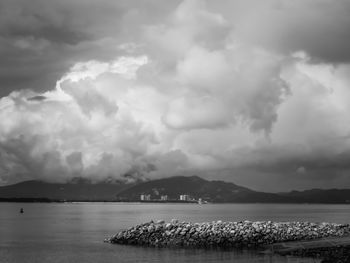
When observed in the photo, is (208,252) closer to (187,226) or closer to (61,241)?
(187,226)

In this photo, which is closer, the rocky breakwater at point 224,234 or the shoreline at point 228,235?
the shoreline at point 228,235

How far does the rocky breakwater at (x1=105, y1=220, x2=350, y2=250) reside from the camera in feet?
177

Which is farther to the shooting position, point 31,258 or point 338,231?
point 338,231

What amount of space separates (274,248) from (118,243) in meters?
18.6

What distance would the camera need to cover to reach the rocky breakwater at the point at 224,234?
53938 millimetres

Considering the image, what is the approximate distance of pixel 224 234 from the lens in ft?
180

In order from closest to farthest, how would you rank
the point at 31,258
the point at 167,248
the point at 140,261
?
the point at 140,261 < the point at 31,258 < the point at 167,248

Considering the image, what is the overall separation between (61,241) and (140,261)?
74.6ft

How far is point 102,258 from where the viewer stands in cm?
4712

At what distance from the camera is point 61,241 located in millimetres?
64625

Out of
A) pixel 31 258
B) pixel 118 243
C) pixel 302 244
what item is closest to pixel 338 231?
pixel 302 244

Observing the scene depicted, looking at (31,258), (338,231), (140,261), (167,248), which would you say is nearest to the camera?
(140,261)

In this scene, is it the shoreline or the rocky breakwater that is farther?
the rocky breakwater

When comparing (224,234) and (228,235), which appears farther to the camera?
(224,234)
